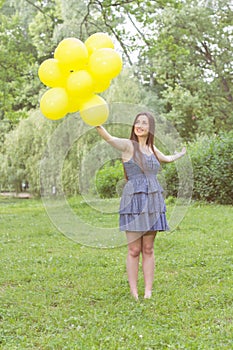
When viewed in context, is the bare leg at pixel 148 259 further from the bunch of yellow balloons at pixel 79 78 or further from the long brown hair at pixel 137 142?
the bunch of yellow balloons at pixel 79 78

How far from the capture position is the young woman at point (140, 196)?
14.3 ft

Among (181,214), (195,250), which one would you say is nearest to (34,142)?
(195,250)

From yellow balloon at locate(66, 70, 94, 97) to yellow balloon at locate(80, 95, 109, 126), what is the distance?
8cm

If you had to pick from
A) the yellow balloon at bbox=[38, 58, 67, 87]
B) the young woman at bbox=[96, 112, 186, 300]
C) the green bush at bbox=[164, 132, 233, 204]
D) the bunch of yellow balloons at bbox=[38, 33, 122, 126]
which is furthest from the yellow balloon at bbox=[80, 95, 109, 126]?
the green bush at bbox=[164, 132, 233, 204]

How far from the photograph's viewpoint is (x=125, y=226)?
14.4 ft

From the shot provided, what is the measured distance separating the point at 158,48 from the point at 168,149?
231 inches

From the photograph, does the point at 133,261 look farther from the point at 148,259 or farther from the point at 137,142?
the point at 137,142

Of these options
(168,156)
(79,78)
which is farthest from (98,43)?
(168,156)

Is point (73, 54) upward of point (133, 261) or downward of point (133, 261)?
upward

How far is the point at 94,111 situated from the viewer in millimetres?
4137

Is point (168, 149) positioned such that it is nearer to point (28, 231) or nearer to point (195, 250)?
point (195, 250)

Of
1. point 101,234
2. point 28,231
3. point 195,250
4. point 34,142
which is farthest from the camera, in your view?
point 34,142

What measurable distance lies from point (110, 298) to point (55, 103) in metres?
1.75

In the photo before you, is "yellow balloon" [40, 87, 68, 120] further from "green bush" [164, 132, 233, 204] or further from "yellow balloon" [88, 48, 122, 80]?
"green bush" [164, 132, 233, 204]
